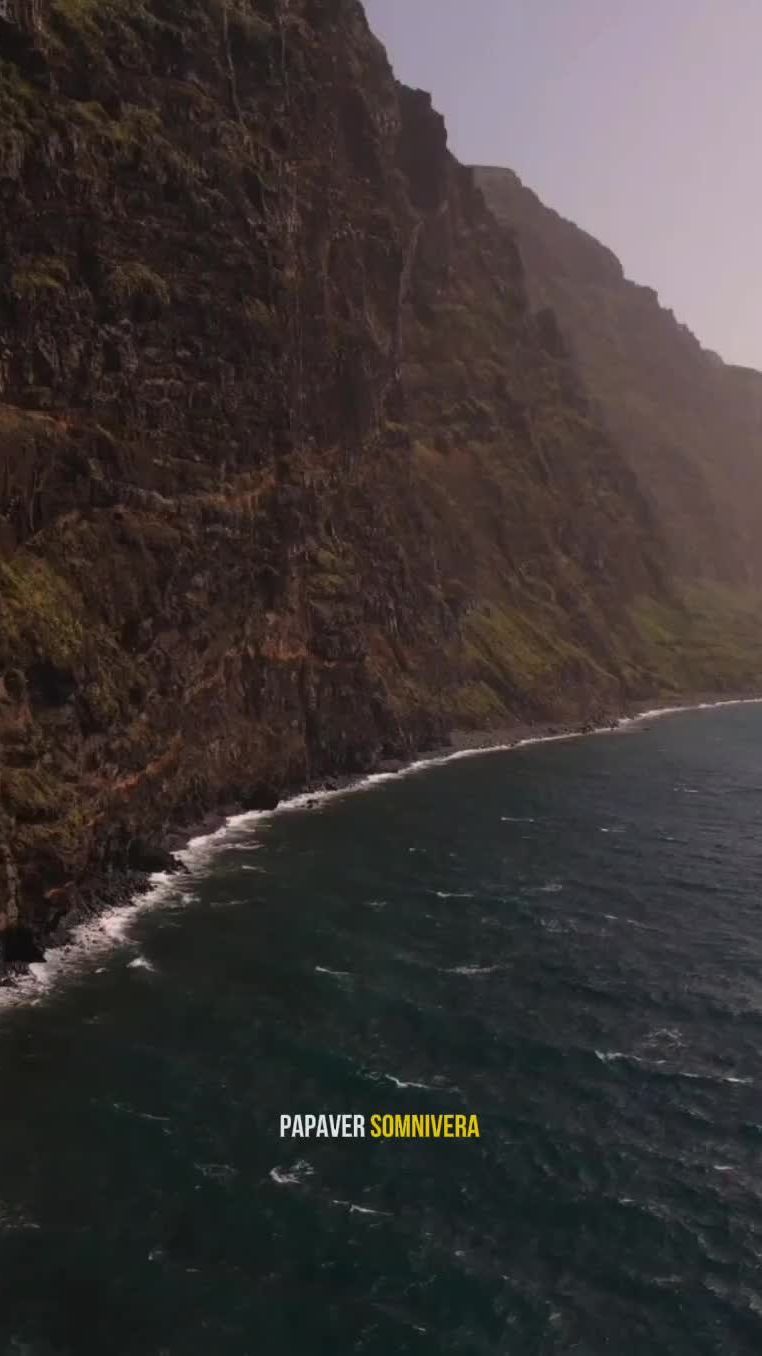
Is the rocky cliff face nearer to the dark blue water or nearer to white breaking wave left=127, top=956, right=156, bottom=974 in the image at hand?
white breaking wave left=127, top=956, right=156, bottom=974

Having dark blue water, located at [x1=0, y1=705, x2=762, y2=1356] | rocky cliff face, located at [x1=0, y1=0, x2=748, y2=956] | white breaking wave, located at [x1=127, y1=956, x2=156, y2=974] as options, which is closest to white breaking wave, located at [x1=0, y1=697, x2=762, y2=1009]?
dark blue water, located at [x1=0, y1=705, x2=762, y2=1356]

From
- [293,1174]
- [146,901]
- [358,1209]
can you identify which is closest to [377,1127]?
[293,1174]

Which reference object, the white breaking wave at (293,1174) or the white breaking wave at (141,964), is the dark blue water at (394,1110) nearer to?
the white breaking wave at (293,1174)

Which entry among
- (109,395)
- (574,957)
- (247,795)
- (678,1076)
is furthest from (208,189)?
(678,1076)

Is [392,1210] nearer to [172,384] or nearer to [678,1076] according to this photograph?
[678,1076]

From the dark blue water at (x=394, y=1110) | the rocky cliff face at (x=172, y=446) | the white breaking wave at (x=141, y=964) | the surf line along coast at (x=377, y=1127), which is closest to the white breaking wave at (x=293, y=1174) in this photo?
the dark blue water at (x=394, y=1110)

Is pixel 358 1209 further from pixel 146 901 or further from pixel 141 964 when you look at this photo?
pixel 146 901
